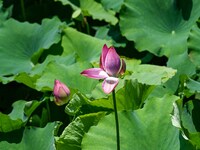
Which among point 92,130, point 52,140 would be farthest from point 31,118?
point 92,130

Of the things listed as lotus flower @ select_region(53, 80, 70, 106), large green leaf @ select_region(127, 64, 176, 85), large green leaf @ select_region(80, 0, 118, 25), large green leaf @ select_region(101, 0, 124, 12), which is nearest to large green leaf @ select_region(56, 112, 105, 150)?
lotus flower @ select_region(53, 80, 70, 106)

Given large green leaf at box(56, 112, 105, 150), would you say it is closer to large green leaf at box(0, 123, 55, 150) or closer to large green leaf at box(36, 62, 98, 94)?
large green leaf at box(0, 123, 55, 150)

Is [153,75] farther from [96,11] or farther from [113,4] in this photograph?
[96,11]

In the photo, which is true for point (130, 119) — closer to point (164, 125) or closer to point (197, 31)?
point (164, 125)

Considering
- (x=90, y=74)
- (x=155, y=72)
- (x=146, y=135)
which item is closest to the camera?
(x=90, y=74)

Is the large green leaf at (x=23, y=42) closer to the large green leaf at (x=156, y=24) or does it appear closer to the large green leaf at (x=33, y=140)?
the large green leaf at (x=156, y=24)

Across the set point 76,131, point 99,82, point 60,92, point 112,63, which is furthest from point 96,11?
point 112,63
